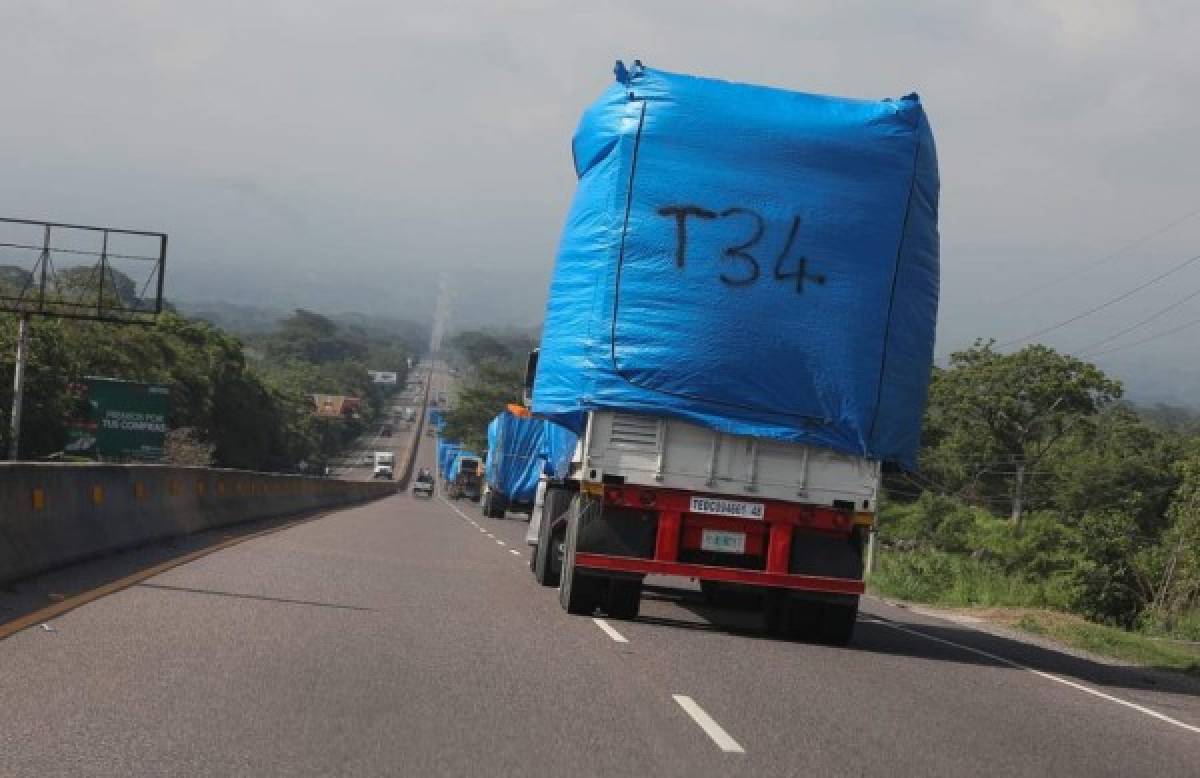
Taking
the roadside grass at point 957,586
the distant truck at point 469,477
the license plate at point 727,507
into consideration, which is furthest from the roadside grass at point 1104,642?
the distant truck at point 469,477

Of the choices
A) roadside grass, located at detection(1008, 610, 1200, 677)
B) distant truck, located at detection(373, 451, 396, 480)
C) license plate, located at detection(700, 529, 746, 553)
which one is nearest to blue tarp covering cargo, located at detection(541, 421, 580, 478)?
license plate, located at detection(700, 529, 746, 553)

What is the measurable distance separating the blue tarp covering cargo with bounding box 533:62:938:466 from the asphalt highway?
2.23m

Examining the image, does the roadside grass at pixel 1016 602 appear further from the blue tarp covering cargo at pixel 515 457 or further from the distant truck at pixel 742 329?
the blue tarp covering cargo at pixel 515 457

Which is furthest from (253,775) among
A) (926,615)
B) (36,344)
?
(36,344)

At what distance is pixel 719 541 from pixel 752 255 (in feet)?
8.69

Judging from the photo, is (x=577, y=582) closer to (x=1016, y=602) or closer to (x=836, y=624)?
(x=836, y=624)

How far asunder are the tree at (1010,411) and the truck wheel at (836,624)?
67971mm

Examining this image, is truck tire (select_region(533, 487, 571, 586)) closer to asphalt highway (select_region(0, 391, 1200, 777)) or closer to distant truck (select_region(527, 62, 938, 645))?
asphalt highway (select_region(0, 391, 1200, 777))

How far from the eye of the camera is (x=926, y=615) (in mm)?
22781

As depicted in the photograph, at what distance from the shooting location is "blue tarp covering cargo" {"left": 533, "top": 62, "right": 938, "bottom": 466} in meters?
14.0

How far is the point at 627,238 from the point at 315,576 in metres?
5.87

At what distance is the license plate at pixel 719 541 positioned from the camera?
14.1 metres

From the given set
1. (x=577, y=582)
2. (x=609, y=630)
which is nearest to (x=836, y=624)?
(x=609, y=630)

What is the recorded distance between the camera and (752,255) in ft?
45.9
